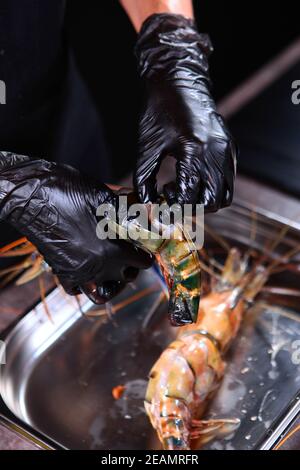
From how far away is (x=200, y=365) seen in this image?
210 cm

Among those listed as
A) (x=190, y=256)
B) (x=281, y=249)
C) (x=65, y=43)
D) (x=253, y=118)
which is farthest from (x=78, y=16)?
(x=190, y=256)

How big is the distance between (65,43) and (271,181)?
98 centimetres

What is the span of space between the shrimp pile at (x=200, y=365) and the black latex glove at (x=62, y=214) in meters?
0.37

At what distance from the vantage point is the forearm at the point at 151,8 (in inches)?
91.1

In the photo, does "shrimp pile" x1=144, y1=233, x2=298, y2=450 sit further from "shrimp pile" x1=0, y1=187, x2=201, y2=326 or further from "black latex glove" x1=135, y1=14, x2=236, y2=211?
"black latex glove" x1=135, y1=14, x2=236, y2=211

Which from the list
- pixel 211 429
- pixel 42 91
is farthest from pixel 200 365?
pixel 42 91

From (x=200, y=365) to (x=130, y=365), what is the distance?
225mm

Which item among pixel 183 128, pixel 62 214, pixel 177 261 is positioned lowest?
pixel 177 261

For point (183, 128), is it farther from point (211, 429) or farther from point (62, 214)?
point (211, 429)

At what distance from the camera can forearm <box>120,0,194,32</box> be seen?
7.59ft

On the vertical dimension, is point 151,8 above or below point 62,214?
above

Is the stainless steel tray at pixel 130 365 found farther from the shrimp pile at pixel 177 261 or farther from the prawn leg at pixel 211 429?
the shrimp pile at pixel 177 261
